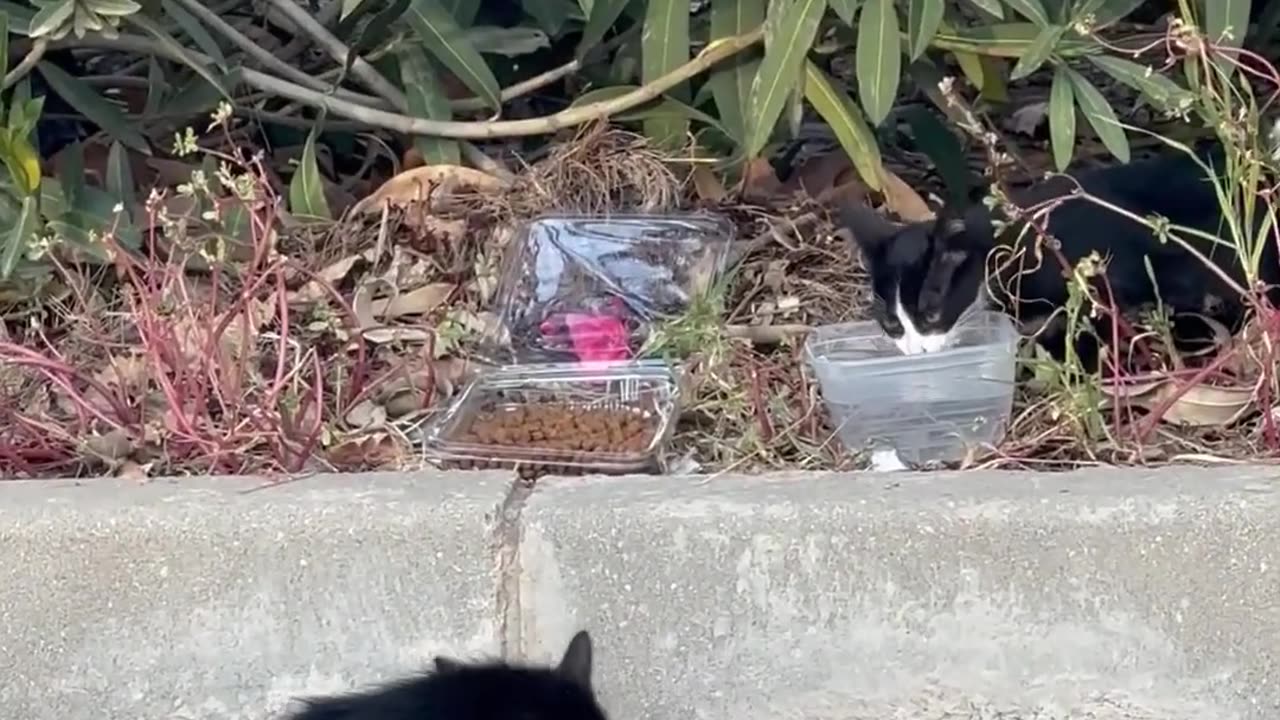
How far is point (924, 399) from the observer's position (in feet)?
9.70

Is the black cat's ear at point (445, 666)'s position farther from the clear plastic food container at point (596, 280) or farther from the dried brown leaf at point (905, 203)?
the dried brown leaf at point (905, 203)

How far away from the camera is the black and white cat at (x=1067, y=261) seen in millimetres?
3238

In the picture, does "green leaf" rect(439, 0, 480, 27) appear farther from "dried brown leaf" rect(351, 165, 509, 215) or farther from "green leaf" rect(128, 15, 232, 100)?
"green leaf" rect(128, 15, 232, 100)

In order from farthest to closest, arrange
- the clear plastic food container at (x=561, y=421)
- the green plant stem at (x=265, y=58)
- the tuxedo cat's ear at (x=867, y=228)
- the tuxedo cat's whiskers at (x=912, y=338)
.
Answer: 1. the green plant stem at (x=265, y=58)
2. the tuxedo cat's ear at (x=867, y=228)
3. the tuxedo cat's whiskers at (x=912, y=338)
4. the clear plastic food container at (x=561, y=421)

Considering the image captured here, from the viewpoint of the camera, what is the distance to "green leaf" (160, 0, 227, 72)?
3.42m

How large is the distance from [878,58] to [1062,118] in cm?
35

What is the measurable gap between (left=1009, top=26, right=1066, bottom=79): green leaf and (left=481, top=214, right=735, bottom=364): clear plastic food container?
0.78 meters

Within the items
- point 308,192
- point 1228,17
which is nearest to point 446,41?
point 308,192

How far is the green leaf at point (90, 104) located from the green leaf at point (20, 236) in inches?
24.5

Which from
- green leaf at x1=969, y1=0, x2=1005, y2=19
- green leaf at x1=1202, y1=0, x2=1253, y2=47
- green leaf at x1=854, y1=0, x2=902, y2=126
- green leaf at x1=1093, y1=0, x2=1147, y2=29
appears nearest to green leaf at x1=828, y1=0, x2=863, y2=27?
green leaf at x1=854, y1=0, x2=902, y2=126

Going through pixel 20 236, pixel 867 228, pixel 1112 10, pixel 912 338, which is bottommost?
pixel 912 338

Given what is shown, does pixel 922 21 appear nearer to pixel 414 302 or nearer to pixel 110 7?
pixel 414 302

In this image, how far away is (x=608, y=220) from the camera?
369cm

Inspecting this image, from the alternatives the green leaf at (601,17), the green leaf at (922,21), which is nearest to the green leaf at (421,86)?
the green leaf at (601,17)
